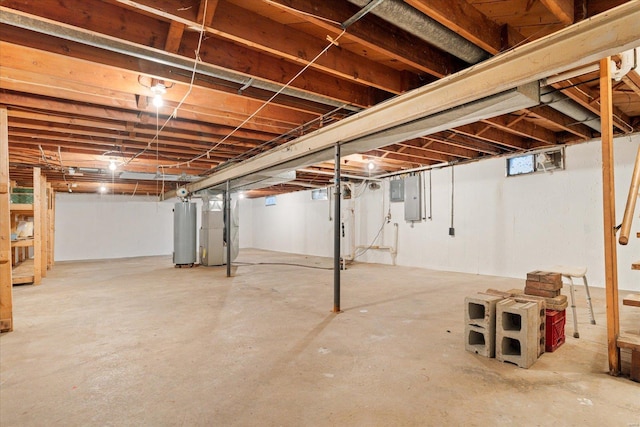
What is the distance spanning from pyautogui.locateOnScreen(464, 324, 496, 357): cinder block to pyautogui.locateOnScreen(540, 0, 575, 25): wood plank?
2134 mm

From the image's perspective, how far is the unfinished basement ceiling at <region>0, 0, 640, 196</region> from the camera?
1924 mm

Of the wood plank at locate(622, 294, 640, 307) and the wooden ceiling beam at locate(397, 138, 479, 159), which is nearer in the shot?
the wood plank at locate(622, 294, 640, 307)

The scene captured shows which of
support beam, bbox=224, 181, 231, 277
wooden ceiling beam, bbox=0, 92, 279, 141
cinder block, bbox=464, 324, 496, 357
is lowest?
cinder block, bbox=464, 324, 496, 357

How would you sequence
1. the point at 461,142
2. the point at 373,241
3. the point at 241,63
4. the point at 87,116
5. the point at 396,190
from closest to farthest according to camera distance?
the point at 241,63
the point at 87,116
the point at 461,142
the point at 396,190
the point at 373,241

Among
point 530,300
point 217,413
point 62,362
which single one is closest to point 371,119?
point 530,300

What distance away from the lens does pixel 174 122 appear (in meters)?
3.86

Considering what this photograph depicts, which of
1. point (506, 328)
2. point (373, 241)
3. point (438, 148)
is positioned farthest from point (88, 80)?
point (373, 241)

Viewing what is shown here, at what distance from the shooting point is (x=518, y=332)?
2.38m

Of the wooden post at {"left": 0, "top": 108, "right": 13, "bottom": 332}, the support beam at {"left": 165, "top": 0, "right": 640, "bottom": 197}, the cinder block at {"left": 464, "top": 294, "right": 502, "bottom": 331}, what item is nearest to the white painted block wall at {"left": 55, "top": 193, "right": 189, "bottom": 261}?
the wooden post at {"left": 0, "top": 108, "right": 13, "bottom": 332}

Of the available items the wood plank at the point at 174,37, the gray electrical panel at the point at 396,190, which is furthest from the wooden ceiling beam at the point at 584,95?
the gray electrical panel at the point at 396,190

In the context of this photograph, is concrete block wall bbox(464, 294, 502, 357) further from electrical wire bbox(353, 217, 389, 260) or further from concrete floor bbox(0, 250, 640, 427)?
electrical wire bbox(353, 217, 389, 260)

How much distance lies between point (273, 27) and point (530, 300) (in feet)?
9.13

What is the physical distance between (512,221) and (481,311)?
377 centimetres

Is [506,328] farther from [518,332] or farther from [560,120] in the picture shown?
[560,120]
